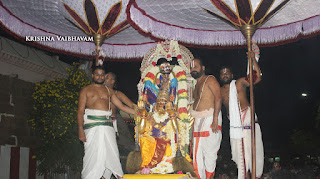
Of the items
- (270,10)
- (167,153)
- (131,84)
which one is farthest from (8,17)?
(131,84)

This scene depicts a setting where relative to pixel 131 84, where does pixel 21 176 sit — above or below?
below

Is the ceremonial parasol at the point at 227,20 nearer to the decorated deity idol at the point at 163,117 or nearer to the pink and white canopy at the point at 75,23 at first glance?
the pink and white canopy at the point at 75,23

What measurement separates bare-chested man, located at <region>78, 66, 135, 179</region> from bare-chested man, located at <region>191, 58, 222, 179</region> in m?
1.56

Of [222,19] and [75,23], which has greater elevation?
[75,23]

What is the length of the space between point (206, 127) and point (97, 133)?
2070mm

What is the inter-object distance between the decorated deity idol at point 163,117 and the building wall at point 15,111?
4.61m

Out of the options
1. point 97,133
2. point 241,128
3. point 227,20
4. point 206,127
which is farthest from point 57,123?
point 227,20

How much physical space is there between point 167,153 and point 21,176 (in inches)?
204

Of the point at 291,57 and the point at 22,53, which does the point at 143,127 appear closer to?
the point at 22,53

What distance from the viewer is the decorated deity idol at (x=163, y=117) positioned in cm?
777

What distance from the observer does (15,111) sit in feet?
36.4

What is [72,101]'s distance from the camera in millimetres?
10875

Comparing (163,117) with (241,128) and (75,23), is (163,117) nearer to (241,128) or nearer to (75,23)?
A: (241,128)

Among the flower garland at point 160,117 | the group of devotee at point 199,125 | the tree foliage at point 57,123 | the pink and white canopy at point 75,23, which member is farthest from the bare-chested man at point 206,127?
the tree foliage at point 57,123
